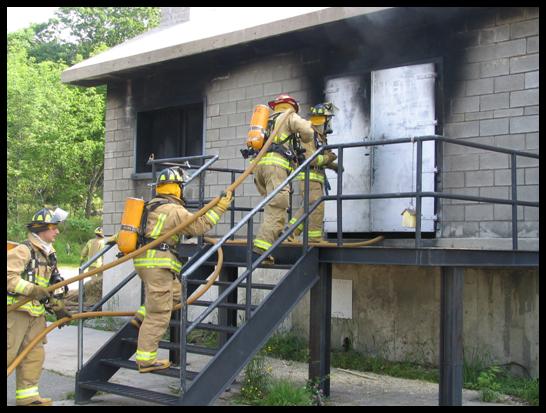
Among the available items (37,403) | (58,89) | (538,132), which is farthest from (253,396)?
(58,89)

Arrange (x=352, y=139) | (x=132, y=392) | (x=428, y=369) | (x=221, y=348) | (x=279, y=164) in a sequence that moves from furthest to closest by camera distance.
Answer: (x=352, y=139), (x=428, y=369), (x=279, y=164), (x=132, y=392), (x=221, y=348)

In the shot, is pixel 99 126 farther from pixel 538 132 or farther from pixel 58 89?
pixel 538 132

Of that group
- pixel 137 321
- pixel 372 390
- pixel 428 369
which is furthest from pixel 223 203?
pixel 428 369

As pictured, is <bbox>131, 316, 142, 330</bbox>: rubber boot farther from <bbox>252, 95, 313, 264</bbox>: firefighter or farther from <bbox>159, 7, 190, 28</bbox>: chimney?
<bbox>159, 7, 190, 28</bbox>: chimney

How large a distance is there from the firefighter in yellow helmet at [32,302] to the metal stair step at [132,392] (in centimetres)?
41

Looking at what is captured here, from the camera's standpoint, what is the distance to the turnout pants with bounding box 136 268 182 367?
637 centimetres

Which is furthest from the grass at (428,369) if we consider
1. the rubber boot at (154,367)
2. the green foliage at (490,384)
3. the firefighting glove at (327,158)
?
the rubber boot at (154,367)

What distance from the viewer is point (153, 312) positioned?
6.40 m

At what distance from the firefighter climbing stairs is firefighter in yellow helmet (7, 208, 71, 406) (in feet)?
1.67

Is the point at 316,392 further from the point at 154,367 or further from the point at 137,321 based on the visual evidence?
the point at 137,321

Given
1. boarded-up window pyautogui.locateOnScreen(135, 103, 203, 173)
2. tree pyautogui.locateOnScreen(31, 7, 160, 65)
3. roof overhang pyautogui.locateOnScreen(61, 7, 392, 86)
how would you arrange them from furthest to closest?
tree pyautogui.locateOnScreen(31, 7, 160, 65)
boarded-up window pyautogui.locateOnScreen(135, 103, 203, 173)
roof overhang pyautogui.locateOnScreen(61, 7, 392, 86)

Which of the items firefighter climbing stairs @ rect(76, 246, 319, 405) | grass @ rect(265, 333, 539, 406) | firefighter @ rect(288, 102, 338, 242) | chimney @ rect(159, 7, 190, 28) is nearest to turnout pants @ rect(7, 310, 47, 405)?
firefighter climbing stairs @ rect(76, 246, 319, 405)

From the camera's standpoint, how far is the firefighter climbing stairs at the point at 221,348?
19.8 ft

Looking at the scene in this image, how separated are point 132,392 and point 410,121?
454 centimetres
